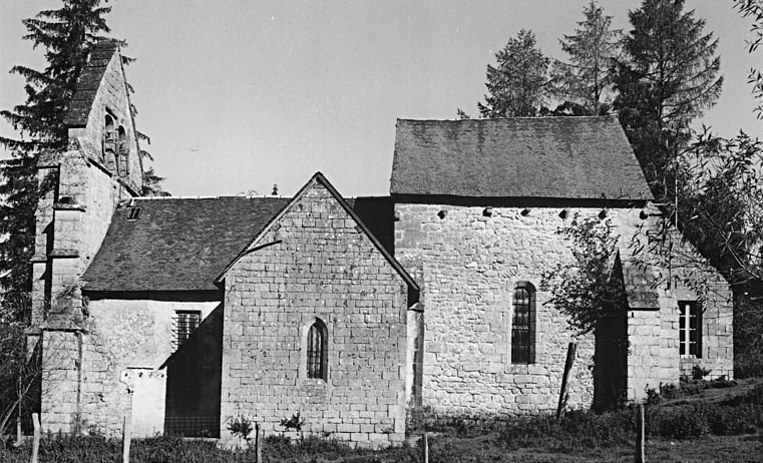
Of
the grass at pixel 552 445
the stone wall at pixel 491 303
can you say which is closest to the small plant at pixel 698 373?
the stone wall at pixel 491 303

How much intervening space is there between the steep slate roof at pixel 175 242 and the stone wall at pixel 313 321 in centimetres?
475

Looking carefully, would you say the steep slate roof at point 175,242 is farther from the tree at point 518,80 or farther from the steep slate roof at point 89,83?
the tree at point 518,80

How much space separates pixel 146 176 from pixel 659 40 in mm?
23979

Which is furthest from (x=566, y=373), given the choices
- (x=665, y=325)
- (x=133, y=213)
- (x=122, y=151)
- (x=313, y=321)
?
(x=122, y=151)

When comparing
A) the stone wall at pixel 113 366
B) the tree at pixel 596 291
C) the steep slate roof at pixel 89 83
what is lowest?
the stone wall at pixel 113 366

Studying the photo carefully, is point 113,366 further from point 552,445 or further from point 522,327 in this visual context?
point 552,445

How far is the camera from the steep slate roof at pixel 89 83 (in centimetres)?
2911

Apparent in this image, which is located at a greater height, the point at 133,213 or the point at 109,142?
the point at 109,142

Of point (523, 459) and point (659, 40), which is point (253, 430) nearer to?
point (523, 459)

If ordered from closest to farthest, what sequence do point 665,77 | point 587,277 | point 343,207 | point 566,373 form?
point 343,207 < point 566,373 < point 587,277 < point 665,77

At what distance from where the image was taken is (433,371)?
1081 inches

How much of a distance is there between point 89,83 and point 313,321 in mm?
13023

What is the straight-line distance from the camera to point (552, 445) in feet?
69.9

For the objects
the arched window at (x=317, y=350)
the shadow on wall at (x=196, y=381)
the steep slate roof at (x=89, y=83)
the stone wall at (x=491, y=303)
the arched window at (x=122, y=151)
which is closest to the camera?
the arched window at (x=317, y=350)
